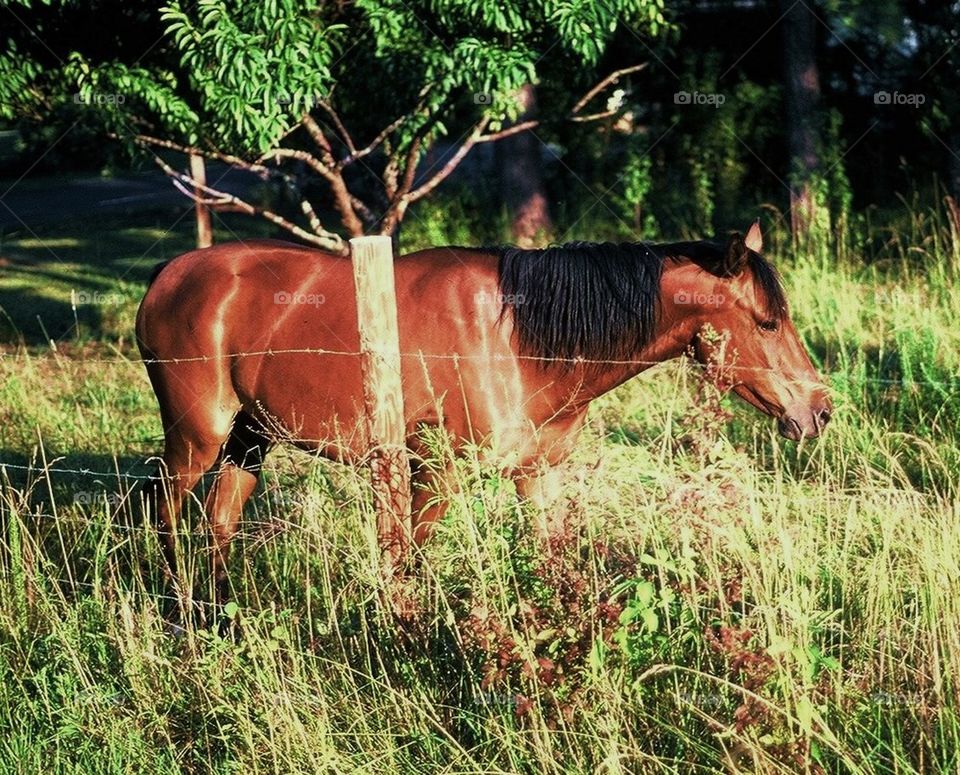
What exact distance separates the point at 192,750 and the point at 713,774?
1.48 metres

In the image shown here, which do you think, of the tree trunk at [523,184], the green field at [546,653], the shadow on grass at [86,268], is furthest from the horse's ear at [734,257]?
the tree trunk at [523,184]

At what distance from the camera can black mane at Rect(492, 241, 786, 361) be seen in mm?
4844

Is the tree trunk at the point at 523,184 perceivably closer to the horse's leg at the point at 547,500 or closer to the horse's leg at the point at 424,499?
the horse's leg at the point at 424,499

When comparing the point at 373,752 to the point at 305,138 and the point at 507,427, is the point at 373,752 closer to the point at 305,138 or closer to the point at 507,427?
the point at 507,427

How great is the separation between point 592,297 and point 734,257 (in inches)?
21.6

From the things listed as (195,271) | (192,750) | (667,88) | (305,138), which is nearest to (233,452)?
(195,271)

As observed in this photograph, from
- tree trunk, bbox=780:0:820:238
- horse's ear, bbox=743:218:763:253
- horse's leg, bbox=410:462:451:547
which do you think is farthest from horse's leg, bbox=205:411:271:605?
tree trunk, bbox=780:0:820:238

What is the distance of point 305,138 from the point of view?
29.7 ft

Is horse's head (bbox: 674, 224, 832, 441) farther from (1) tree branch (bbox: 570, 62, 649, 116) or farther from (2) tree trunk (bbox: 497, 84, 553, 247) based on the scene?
(2) tree trunk (bbox: 497, 84, 553, 247)

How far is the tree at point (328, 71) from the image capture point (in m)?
7.18

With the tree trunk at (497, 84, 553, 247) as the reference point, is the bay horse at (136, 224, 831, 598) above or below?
below

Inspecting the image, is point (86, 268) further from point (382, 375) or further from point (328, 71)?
point (382, 375)

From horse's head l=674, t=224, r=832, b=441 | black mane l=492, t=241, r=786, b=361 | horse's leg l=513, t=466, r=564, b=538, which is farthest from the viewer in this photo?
black mane l=492, t=241, r=786, b=361

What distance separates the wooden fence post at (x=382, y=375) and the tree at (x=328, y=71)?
3.29 m
